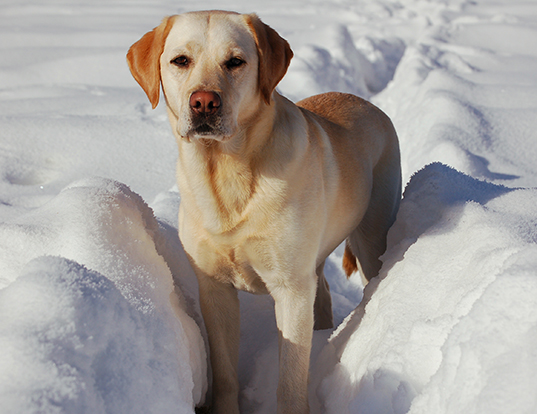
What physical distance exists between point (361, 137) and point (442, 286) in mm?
905

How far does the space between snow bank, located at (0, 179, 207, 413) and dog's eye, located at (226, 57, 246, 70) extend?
2.39 ft

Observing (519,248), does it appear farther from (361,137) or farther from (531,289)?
(361,137)

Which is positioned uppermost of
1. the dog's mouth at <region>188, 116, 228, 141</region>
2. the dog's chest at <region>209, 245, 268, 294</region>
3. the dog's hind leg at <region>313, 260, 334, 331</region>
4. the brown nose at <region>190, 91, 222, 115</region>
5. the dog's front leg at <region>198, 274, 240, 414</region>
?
the brown nose at <region>190, 91, 222, 115</region>

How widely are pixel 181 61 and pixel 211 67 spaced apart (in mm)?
127

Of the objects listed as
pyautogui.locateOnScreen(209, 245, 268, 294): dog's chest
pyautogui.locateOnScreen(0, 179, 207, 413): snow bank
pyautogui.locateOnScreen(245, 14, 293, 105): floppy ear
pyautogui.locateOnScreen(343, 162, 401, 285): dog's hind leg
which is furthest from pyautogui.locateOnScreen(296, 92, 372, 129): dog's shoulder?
pyautogui.locateOnScreen(0, 179, 207, 413): snow bank

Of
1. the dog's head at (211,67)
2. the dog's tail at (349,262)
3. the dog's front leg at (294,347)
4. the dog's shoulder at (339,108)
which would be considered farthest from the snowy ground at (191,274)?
the dog's head at (211,67)

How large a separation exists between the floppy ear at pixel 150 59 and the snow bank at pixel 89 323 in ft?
1.63

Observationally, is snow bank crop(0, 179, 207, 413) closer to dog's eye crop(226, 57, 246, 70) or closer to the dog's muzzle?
the dog's muzzle

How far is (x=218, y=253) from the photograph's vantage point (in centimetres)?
194

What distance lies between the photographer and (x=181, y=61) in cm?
181

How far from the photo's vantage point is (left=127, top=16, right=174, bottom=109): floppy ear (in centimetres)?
190

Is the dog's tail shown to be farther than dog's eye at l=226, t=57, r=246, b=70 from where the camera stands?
Yes

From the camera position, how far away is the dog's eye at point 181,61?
1.81 metres

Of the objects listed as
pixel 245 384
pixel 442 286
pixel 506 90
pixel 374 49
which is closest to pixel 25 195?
pixel 245 384
